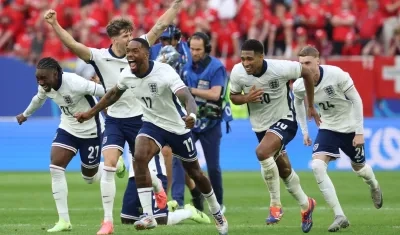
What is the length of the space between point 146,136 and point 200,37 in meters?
3.53

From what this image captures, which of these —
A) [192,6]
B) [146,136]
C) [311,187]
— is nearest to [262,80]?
[146,136]

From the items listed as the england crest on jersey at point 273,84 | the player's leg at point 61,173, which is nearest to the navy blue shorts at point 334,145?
the england crest on jersey at point 273,84

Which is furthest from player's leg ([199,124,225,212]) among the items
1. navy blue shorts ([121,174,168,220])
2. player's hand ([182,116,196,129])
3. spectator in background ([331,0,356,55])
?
spectator in background ([331,0,356,55])

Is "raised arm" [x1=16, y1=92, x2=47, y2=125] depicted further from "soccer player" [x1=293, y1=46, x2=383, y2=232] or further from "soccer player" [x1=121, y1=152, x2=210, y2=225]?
"soccer player" [x1=293, y1=46, x2=383, y2=232]

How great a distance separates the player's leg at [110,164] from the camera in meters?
12.5

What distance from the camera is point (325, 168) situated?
13.4 metres

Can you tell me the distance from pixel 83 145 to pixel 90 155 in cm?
23

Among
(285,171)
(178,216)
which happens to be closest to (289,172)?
(285,171)

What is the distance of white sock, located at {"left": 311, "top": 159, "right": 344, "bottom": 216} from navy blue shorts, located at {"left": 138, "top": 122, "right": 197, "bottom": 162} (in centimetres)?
186

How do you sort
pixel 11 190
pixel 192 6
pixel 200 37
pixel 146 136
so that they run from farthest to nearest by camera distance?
pixel 192 6 → pixel 11 190 → pixel 200 37 → pixel 146 136

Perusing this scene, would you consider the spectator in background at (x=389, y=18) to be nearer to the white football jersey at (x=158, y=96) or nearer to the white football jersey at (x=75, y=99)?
the white football jersey at (x=75, y=99)

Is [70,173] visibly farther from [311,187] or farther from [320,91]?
[320,91]

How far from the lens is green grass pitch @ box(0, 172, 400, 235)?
12875 mm

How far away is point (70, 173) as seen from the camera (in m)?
23.2
